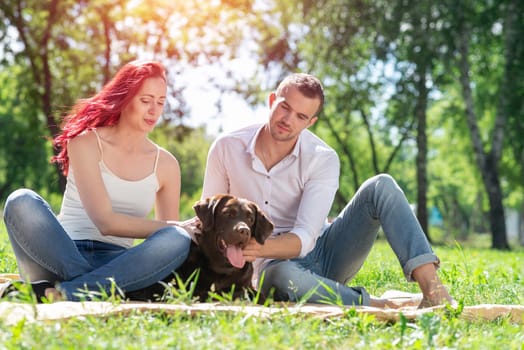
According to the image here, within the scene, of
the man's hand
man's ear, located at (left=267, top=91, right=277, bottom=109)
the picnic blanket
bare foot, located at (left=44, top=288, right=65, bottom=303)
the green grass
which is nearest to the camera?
the green grass

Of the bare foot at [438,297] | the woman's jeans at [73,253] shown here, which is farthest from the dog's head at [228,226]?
the bare foot at [438,297]

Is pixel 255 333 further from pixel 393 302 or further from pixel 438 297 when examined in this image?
pixel 393 302

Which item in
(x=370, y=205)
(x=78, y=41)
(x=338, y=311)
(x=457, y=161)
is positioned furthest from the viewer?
(x=457, y=161)

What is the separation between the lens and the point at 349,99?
27.8m

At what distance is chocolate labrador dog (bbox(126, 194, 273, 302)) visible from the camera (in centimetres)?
499

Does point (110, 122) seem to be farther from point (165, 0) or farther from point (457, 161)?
point (457, 161)

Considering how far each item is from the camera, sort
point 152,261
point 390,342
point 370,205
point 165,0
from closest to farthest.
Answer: point 390,342, point 152,261, point 370,205, point 165,0

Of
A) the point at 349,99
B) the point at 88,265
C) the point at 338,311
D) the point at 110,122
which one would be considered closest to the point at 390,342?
the point at 338,311

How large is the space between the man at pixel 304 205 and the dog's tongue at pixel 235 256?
8 cm

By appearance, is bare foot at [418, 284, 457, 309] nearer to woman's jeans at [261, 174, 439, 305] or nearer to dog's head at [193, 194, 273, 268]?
woman's jeans at [261, 174, 439, 305]

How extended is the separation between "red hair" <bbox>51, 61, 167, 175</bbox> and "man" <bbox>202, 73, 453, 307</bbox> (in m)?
0.80

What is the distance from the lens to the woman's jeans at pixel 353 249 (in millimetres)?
5129

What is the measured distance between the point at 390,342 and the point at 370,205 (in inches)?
76.1

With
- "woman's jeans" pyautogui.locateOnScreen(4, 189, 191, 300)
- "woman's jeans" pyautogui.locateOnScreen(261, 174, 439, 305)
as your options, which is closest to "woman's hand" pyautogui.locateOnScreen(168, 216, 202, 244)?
"woman's jeans" pyautogui.locateOnScreen(4, 189, 191, 300)
